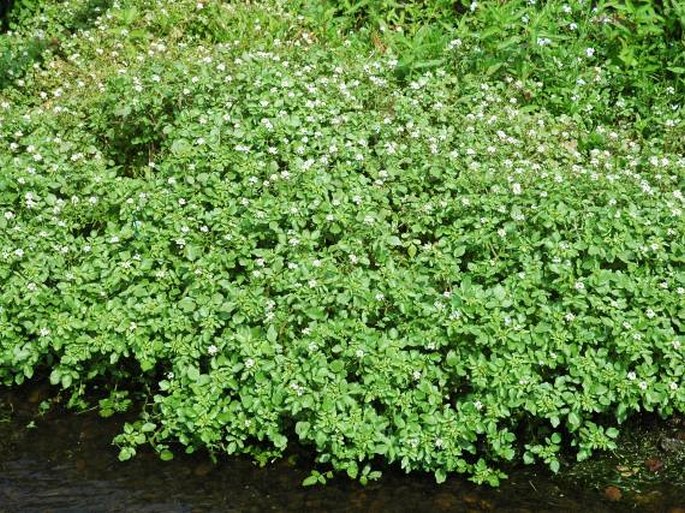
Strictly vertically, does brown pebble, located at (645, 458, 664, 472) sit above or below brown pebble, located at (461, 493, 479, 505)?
above

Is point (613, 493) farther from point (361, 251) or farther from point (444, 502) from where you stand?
point (361, 251)

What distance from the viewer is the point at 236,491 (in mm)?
4801

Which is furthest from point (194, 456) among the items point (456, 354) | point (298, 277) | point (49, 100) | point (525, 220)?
point (49, 100)

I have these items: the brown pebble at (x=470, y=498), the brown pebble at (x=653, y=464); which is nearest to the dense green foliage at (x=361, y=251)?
the brown pebble at (x=470, y=498)

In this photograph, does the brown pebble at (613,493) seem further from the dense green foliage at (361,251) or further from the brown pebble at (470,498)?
the brown pebble at (470,498)

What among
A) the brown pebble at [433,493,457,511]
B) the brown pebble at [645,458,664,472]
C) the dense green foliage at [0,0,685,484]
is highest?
the dense green foliage at [0,0,685,484]

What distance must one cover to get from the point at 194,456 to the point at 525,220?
82.4 inches

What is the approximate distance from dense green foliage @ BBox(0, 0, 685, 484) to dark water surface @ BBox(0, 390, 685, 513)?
118 millimetres

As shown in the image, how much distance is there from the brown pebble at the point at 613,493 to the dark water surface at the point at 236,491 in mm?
26

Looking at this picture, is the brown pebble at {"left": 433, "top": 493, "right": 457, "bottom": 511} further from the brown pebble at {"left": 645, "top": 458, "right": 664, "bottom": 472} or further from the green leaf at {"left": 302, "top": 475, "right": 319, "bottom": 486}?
the brown pebble at {"left": 645, "top": 458, "right": 664, "bottom": 472}

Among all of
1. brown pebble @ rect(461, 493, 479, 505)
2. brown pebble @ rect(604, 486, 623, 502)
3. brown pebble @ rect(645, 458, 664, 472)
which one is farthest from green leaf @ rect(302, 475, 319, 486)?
brown pebble @ rect(645, 458, 664, 472)

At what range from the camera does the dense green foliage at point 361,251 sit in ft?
15.3

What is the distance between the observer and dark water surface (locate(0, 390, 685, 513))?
4.68 metres

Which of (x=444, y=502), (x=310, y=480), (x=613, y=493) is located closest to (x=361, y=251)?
(x=310, y=480)
